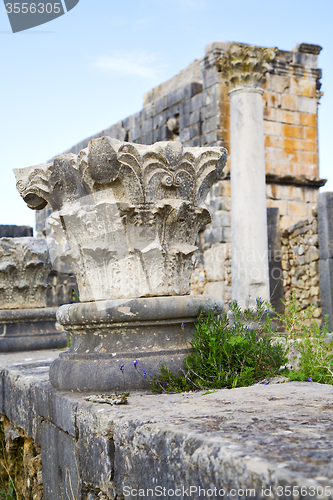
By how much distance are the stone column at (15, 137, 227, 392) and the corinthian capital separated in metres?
4.77

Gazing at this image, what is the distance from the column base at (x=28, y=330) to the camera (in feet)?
19.0

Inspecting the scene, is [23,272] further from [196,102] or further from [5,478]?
[196,102]

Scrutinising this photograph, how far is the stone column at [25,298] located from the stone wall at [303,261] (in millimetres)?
4421

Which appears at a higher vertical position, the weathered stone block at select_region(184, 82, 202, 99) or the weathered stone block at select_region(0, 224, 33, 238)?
the weathered stone block at select_region(184, 82, 202, 99)

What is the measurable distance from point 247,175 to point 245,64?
1.61 metres

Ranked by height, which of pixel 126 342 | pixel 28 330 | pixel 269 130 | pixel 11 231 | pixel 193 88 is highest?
pixel 193 88

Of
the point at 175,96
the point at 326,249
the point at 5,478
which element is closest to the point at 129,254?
the point at 5,478

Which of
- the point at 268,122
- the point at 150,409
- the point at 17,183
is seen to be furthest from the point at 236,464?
the point at 268,122

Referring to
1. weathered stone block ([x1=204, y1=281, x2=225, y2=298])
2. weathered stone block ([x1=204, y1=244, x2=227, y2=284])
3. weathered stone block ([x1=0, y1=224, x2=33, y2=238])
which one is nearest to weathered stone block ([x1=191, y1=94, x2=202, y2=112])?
weathered stone block ([x1=204, y1=244, x2=227, y2=284])

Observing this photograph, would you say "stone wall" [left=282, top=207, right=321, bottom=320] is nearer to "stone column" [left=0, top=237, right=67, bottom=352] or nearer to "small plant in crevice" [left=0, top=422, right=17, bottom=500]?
"stone column" [left=0, top=237, right=67, bottom=352]

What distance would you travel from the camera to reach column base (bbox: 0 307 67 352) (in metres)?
5.80

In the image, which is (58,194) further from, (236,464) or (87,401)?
(236,464)

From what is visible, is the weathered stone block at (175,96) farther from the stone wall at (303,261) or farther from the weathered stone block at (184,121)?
the stone wall at (303,261)

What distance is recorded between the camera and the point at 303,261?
375 inches
